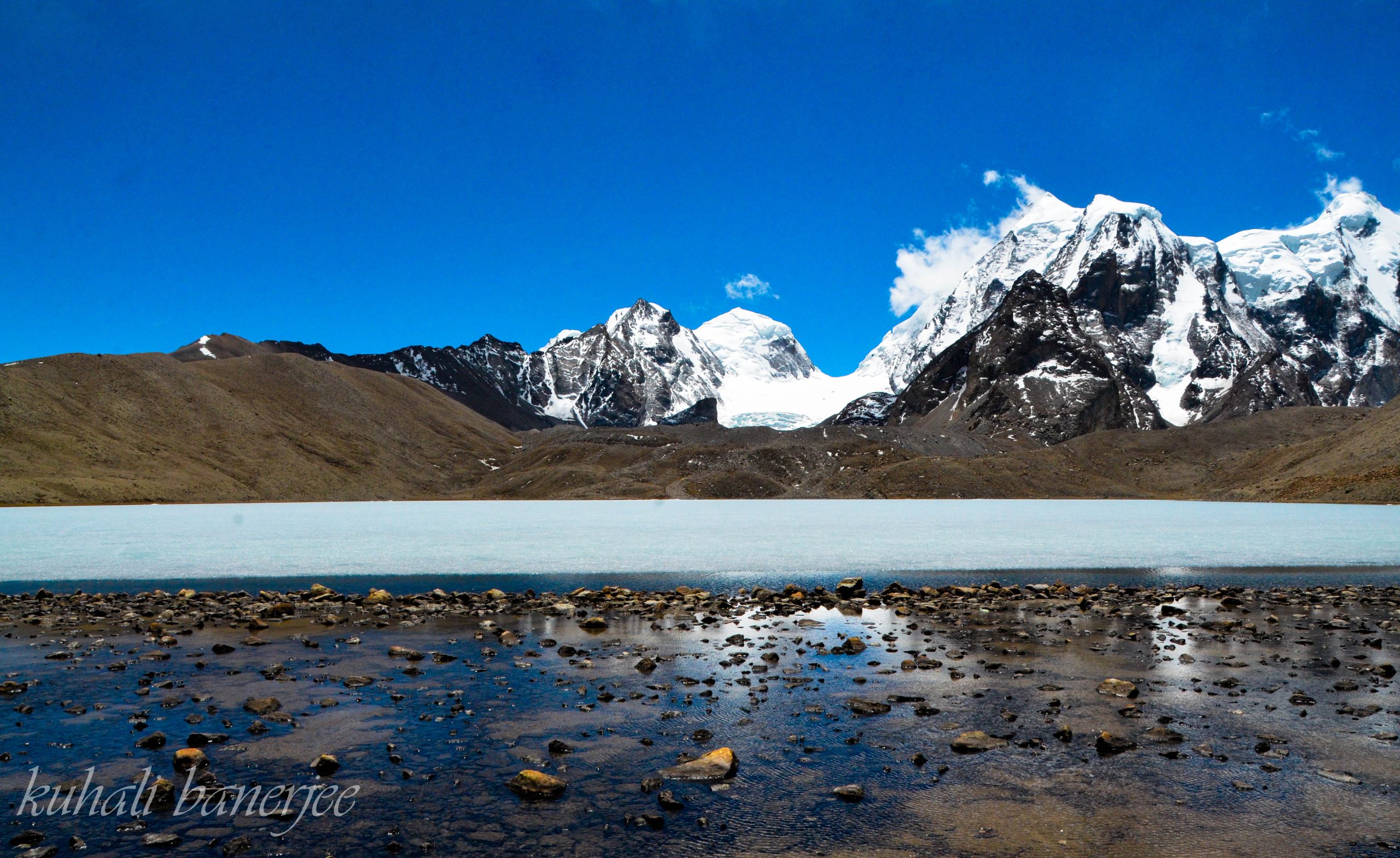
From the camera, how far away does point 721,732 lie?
1198cm

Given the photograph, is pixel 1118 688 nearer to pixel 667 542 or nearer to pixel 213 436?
pixel 667 542

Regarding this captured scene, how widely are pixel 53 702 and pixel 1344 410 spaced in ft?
658

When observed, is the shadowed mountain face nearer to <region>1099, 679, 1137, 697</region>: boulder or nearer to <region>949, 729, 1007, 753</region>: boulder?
<region>949, 729, 1007, 753</region>: boulder

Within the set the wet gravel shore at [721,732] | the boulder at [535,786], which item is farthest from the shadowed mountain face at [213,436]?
the boulder at [535,786]

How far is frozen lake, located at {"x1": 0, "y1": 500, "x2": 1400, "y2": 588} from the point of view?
1337 inches

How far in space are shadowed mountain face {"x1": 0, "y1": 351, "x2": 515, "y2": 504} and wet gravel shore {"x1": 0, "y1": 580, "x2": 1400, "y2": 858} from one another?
92.2 meters

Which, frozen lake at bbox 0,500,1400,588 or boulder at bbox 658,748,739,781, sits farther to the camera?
frozen lake at bbox 0,500,1400,588

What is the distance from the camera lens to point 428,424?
18925 cm

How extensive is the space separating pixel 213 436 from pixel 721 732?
135255mm

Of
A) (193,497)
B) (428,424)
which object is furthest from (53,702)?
(428,424)

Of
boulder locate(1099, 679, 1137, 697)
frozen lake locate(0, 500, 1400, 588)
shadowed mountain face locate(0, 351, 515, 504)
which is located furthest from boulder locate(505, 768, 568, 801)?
shadowed mountain face locate(0, 351, 515, 504)

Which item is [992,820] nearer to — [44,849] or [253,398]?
[44,849]

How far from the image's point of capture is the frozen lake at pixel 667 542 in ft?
111

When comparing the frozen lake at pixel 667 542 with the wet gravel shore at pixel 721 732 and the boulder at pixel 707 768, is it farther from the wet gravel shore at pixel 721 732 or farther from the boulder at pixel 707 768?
the boulder at pixel 707 768
